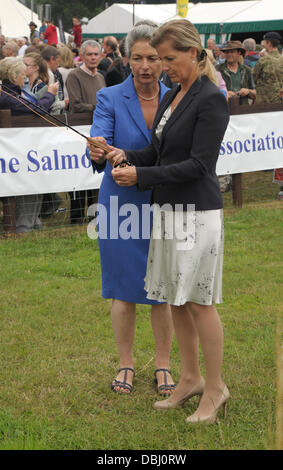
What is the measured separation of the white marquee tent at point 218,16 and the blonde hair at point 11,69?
15.3 m

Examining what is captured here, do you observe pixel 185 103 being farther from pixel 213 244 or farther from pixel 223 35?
pixel 223 35

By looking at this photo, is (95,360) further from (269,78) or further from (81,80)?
(269,78)

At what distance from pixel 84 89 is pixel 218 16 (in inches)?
682

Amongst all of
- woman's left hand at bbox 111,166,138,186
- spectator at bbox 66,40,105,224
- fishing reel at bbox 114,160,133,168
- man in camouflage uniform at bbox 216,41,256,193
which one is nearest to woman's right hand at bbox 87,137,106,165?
fishing reel at bbox 114,160,133,168

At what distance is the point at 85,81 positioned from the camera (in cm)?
927

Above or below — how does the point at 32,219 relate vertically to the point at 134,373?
above

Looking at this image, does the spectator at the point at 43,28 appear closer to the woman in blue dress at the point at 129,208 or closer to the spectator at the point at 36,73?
the spectator at the point at 36,73

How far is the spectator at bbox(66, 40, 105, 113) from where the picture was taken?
9.12 meters

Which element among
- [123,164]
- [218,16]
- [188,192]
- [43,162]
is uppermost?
[218,16]

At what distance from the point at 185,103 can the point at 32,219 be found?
5.31 metres

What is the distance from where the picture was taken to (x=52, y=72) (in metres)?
10.6

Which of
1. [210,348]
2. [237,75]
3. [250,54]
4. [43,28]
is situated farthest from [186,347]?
[43,28]

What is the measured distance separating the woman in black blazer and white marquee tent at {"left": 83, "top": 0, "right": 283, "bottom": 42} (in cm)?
2032
